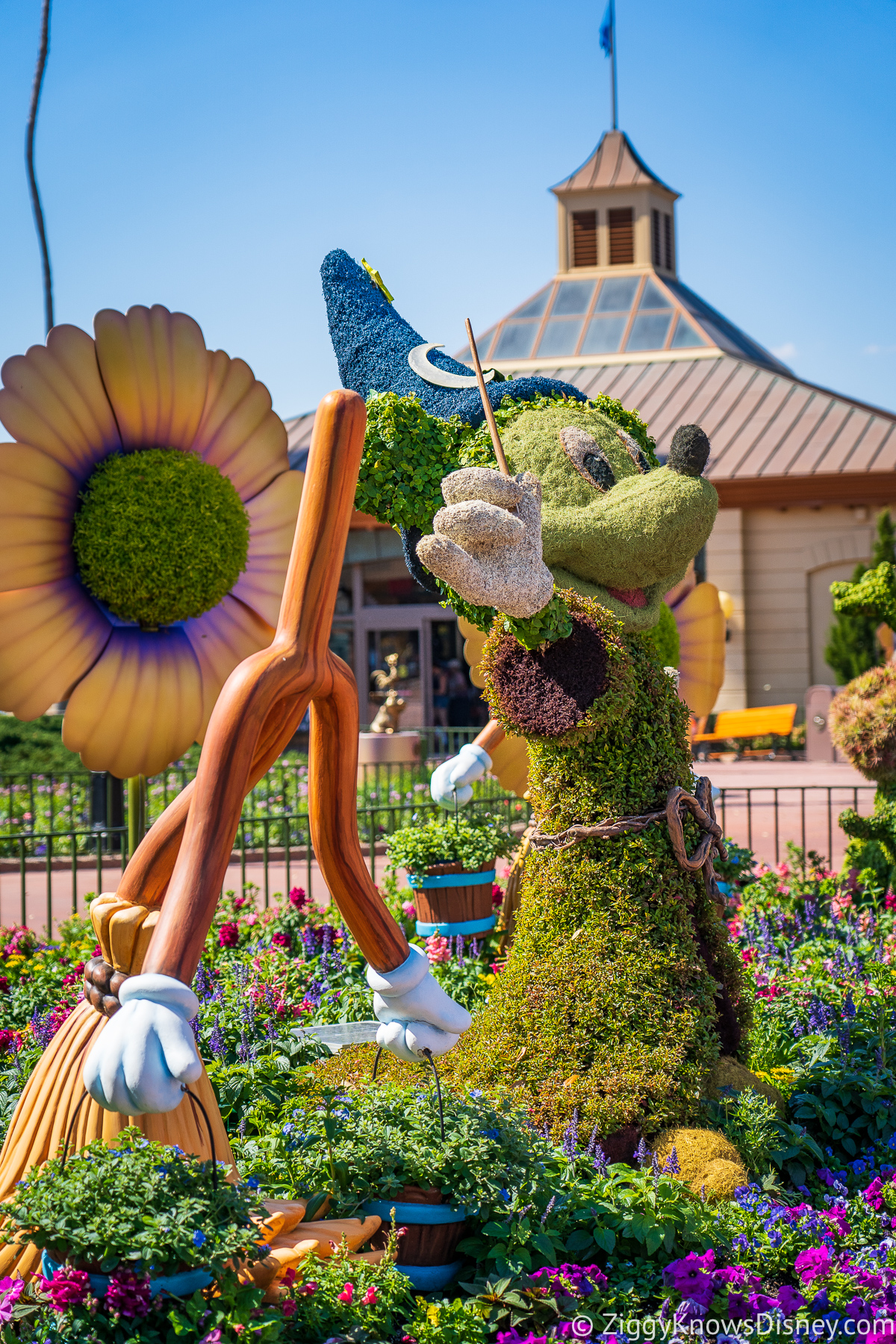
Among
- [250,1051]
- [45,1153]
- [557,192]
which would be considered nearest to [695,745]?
[557,192]

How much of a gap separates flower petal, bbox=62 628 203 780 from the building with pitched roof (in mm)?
12839

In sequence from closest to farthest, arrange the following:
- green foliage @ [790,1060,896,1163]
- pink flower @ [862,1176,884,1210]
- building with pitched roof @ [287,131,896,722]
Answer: pink flower @ [862,1176,884,1210] < green foliage @ [790,1060,896,1163] < building with pitched roof @ [287,131,896,722]

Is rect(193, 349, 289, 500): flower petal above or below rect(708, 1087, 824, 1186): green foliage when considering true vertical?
above

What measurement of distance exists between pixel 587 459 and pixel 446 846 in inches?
79.1

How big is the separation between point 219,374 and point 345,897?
2.30 meters

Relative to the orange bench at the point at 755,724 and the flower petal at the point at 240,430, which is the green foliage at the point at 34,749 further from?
the flower petal at the point at 240,430

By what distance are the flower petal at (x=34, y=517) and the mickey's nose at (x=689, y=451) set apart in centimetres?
194

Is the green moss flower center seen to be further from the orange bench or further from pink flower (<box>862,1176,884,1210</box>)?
the orange bench

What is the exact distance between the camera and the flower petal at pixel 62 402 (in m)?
3.58

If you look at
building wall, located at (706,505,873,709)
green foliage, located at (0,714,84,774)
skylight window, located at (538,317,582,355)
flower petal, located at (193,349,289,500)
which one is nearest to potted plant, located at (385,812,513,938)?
flower petal, located at (193,349,289,500)

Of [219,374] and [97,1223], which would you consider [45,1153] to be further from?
[219,374]

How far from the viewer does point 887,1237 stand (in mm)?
2803

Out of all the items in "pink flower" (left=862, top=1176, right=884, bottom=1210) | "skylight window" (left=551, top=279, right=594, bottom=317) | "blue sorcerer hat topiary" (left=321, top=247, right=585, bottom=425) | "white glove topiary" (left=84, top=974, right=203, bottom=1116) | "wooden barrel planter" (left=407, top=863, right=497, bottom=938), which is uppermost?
"skylight window" (left=551, top=279, right=594, bottom=317)

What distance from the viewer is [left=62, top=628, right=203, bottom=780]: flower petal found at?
3840mm
